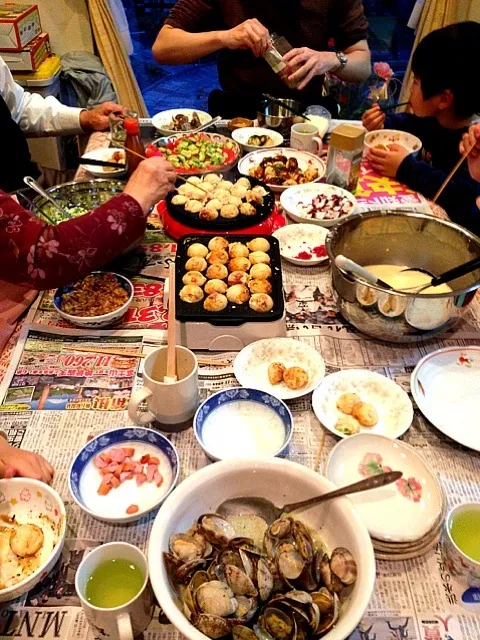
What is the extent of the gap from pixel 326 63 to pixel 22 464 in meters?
2.35

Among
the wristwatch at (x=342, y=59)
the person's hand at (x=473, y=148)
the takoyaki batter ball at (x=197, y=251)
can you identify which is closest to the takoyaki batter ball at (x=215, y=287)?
the takoyaki batter ball at (x=197, y=251)

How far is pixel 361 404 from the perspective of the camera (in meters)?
1.21

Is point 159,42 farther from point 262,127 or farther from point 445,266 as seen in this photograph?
point 445,266

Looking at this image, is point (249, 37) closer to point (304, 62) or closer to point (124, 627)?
point (304, 62)

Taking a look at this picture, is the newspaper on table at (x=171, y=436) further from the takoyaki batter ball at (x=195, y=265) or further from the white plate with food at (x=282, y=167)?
the white plate with food at (x=282, y=167)

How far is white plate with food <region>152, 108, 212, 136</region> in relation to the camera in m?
2.45

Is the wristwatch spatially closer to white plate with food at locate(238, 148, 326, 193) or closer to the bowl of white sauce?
white plate with food at locate(238, 148, 326, 193)

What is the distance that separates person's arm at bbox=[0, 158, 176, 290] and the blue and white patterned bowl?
52 centimetres

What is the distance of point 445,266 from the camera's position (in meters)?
1.56

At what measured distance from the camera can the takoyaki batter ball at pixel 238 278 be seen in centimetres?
145

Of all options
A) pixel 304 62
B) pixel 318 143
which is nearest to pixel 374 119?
pixel 318 143

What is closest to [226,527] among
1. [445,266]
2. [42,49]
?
[445,266]

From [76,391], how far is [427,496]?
81 centimetres

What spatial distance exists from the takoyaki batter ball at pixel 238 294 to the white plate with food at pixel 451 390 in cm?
→ 47
